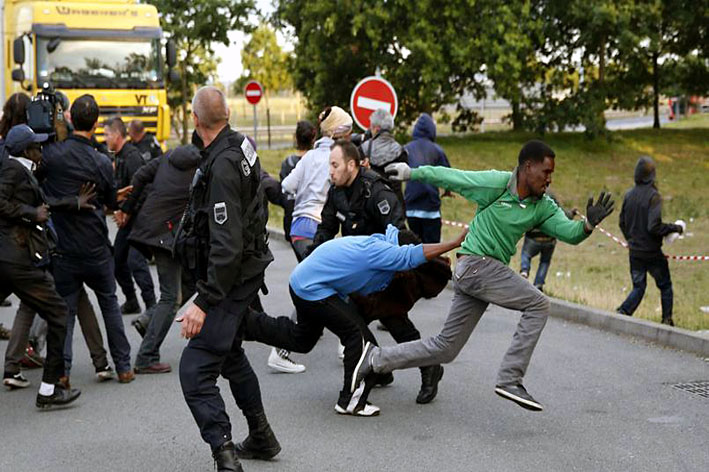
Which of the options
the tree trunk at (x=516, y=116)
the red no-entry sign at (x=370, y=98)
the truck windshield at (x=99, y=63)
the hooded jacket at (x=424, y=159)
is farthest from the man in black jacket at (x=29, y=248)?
the tree trunk at (x=516, y=116)

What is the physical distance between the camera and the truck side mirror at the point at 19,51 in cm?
2225

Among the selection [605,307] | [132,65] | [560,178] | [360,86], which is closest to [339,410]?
[605,307]

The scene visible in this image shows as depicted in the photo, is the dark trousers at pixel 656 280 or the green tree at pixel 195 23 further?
the green tree at pixel 195 23

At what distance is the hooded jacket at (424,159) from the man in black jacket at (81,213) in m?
4.27

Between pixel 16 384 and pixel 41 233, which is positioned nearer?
pixel 41 233

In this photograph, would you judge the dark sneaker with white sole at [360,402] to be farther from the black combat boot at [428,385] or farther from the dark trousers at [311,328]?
the black combat boot at [428,385]

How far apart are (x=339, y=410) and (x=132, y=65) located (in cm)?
1784

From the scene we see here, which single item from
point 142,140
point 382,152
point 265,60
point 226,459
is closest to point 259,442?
point 226,459

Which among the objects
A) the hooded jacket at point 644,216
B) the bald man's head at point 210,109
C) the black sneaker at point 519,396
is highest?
the bald man's head at point 210,109

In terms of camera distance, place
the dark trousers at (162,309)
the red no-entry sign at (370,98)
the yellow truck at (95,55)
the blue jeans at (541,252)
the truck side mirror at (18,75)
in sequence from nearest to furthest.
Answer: the dark trousers at (162,309)
the blue jeans at (541,252)
the red no-entry sign at (370,98)
the truck side mirror at (18,75)
the yellow truck at (95,55)

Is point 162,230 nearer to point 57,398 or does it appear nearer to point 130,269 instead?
point 57,398

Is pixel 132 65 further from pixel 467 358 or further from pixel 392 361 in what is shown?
Answer: pixel 392 361

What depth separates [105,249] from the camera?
306 inches

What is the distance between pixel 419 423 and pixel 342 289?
0.94m
